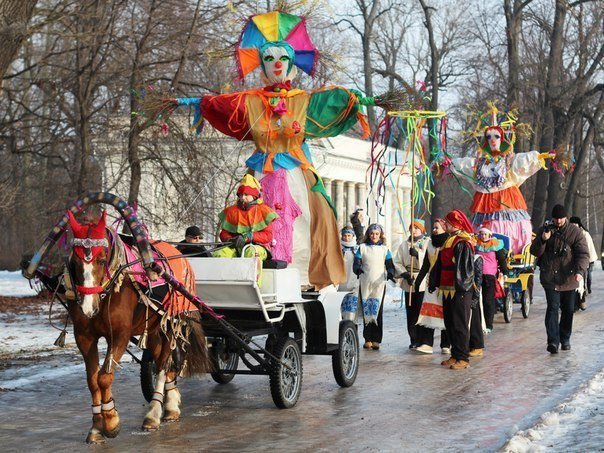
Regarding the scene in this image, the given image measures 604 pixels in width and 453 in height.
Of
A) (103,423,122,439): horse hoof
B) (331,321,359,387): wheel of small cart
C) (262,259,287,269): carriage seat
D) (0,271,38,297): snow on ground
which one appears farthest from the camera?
(0,271,38,297): snow on ground

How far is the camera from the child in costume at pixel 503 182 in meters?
19.2

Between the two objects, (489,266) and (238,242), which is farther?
(489,266)

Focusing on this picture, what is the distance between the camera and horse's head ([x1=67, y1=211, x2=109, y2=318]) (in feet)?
24.6

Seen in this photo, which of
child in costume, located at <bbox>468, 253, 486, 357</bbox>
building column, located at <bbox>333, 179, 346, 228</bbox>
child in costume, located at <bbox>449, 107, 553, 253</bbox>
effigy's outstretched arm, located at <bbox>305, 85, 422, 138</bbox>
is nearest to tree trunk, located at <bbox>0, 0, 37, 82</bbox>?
effigy's outstretched arm, located at <bbox>305, 85, 422, 138</bbox>

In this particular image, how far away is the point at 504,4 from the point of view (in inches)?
1511

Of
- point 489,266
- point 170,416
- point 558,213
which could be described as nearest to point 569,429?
point 170,416

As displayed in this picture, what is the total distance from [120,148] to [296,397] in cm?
1495

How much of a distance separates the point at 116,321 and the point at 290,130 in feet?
12.0

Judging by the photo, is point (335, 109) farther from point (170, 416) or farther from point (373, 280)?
point (373, 280)

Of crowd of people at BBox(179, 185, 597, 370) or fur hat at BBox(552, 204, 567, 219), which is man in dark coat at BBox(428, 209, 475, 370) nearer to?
crowd of people at BBox(179, 185, 597, 370)

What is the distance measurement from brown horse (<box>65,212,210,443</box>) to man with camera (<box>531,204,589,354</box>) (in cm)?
581

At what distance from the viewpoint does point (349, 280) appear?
14.4 meters

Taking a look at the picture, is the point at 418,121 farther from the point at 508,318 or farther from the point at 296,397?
the point at 508,318

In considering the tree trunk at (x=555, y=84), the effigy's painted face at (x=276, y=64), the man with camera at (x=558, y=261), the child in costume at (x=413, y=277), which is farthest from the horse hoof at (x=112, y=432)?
the tree trunk at (x=555, y=84)
